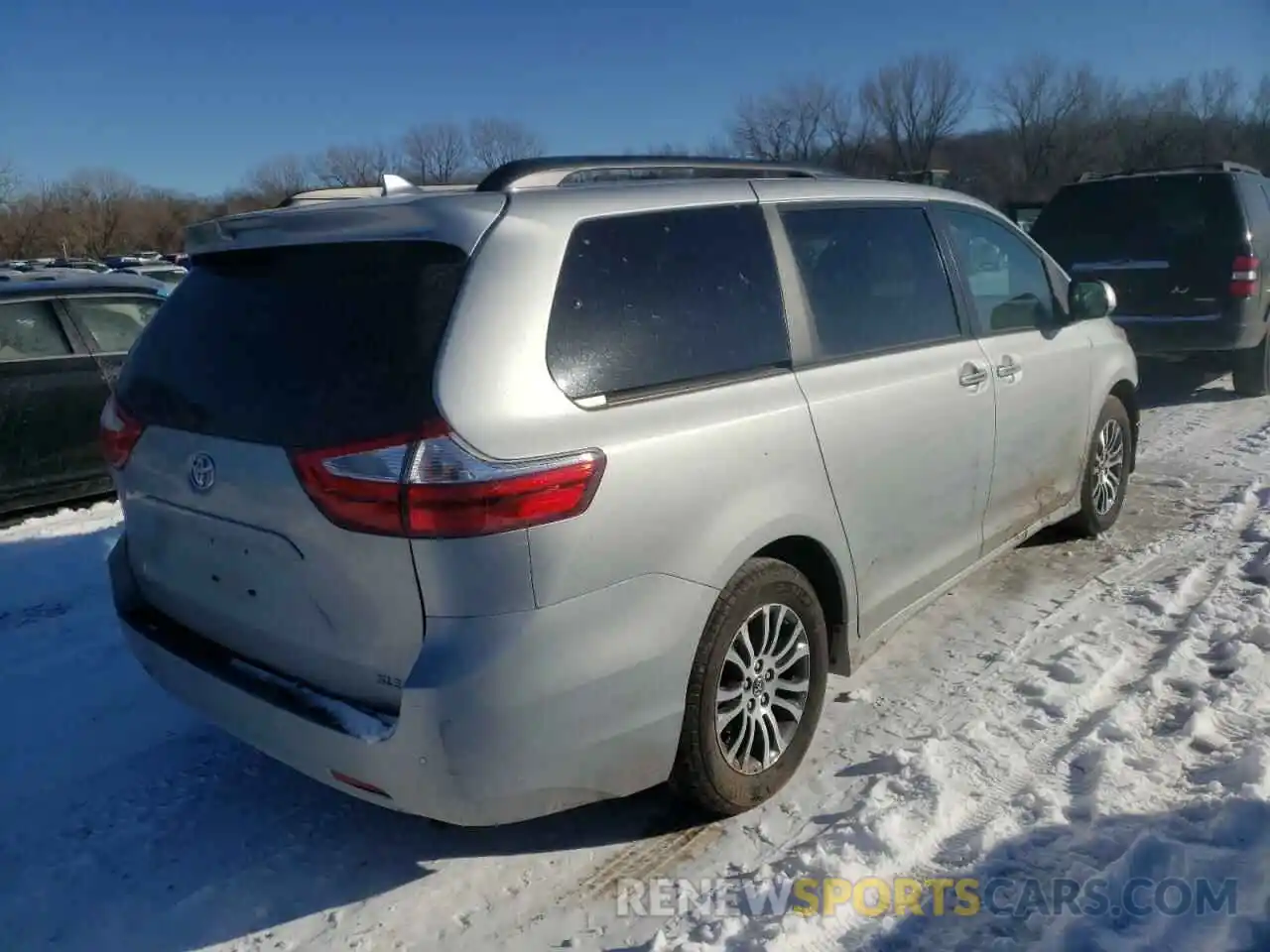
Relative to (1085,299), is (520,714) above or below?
below

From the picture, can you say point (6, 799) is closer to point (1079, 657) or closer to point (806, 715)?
point (806, 715)

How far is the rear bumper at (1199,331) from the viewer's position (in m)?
8.39

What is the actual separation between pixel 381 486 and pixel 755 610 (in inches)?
45.7

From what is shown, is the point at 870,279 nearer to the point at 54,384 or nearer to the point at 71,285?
the point at 54,384

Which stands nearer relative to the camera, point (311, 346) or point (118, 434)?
point (311, 346)

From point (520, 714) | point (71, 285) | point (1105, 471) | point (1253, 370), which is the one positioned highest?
point (71, 285)

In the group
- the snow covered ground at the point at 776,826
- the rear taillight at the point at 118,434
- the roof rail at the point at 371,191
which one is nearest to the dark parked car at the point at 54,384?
the snow covered ground at the point at 776,826

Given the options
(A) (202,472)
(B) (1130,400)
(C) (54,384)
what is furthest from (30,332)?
(B) (1130,400)

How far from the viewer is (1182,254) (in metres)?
8.59

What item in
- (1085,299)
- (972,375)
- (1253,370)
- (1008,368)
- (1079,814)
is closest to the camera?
(1079,814)

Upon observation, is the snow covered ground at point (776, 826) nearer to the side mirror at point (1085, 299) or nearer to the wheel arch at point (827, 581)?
the wheel arch at point (827, 581)

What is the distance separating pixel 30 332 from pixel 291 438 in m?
5.30

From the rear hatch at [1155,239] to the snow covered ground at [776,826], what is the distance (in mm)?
5299

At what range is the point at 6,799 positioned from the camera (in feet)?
10.4
